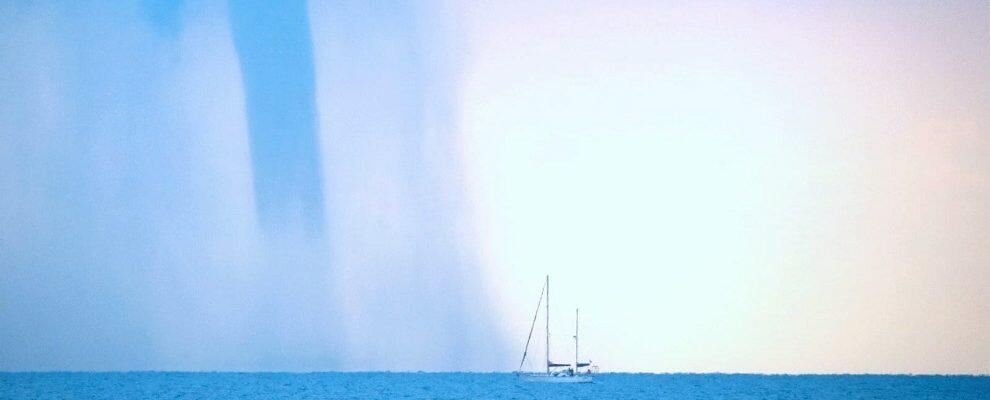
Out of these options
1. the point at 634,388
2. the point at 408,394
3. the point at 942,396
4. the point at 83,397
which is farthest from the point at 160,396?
the point at 942,396

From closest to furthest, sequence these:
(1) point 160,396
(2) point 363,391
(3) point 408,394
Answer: (1) point 160,396
(3) point 408,394
(2) point 363,391

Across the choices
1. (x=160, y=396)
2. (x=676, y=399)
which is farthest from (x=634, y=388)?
(x=160, y=396)

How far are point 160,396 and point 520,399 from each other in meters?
19.8

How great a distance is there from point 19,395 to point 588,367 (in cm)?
2894

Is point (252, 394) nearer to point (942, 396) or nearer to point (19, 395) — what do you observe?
point (19, 395)

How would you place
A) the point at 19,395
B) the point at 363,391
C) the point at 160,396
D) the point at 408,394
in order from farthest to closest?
the point at 363,391 → the point at 408,394 → the point at 160,396 → the point at 19,395

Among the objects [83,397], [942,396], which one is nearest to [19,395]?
[83,397]

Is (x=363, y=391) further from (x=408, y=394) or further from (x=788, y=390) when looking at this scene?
(x=788, y=390)

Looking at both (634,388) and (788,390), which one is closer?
(788,390)

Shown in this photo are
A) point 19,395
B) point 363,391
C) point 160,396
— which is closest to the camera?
point 19,395

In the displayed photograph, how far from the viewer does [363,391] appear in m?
82.4

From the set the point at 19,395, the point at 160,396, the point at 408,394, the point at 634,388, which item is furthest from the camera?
the point at 634,388

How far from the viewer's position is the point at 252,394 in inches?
2896

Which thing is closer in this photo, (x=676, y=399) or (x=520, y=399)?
(x=520, y=399)
